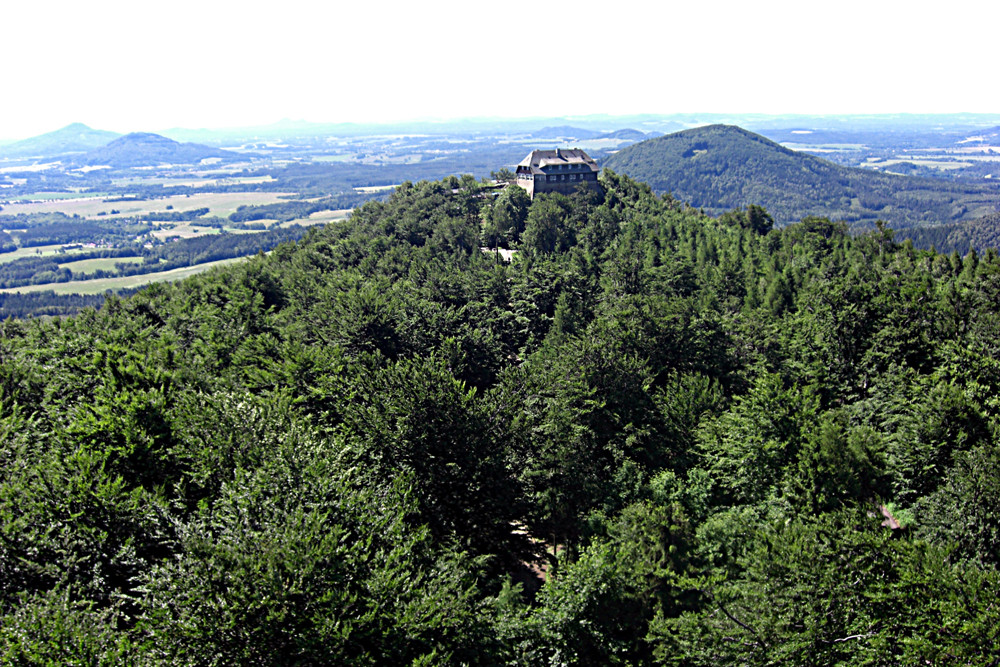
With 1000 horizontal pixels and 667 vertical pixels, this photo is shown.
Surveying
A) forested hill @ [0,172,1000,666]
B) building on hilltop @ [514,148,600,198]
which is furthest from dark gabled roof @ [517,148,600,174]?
forested hill @ [0,172,1000,666]

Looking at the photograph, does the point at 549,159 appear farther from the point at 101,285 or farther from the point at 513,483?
the point at 101,285

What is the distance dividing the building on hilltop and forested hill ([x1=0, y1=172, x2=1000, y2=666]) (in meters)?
48.8

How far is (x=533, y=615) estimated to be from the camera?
25.8 meters

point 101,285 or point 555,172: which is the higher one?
point 555,172

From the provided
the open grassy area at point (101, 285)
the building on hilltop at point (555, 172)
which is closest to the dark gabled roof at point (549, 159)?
the building on hilltop at point (555, 172)

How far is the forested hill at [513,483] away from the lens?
21.1m

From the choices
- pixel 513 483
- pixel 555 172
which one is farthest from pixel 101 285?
pixel 513 483

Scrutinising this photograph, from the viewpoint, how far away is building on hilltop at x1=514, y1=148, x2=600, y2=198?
109688 mm

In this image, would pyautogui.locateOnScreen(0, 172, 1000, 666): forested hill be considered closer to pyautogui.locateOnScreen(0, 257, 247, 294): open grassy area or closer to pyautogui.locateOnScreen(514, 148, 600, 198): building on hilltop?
pyautogui.locateOnScreen(514, 148, 600, 198): building on hilltop

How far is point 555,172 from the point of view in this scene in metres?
110

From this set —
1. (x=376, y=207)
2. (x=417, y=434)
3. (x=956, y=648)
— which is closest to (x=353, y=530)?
(x=417, y=434)

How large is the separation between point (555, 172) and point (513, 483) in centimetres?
8492

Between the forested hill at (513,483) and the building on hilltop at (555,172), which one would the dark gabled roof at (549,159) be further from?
the forested hill at (513,483)

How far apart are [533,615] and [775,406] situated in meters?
20.3
